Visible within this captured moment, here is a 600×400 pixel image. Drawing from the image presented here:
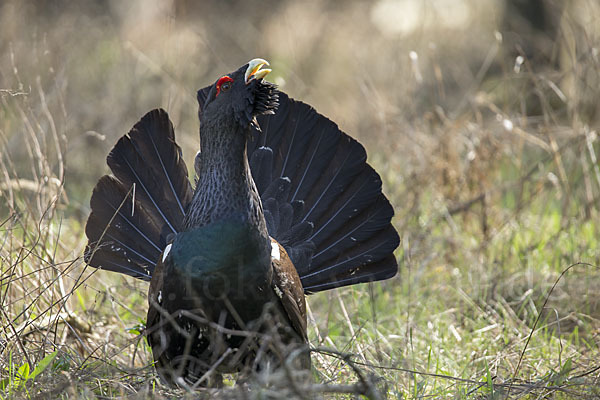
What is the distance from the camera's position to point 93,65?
938 centimetres

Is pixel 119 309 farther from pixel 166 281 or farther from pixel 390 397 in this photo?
pixel 390 397

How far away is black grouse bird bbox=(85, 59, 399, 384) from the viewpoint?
124 inches

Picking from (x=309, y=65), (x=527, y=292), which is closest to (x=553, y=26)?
(x=309, y=65)

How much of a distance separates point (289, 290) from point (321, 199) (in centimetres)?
89

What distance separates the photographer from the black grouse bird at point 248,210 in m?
3.16

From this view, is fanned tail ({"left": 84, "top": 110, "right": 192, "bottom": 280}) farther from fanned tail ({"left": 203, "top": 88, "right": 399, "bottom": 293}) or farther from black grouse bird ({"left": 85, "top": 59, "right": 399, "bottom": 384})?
fanned tail ({"left": 203, "top": 88, "right": 399, "bottom": 293})

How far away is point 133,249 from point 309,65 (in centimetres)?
621

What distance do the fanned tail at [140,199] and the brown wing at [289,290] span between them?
2.61 ft

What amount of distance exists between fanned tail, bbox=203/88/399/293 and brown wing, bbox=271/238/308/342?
1.56ft

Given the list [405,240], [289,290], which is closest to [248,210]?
[289,290]

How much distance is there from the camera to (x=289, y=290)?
336 centimetres

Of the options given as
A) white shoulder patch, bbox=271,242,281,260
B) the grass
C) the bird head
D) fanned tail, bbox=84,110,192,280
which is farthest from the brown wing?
fanned tail, bbox=84,110,192,280

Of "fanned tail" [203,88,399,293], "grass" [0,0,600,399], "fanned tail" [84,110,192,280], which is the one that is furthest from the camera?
"fanned tail" [203,88,399,293]

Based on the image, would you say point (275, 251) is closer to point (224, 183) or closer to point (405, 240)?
point (224, 183)
